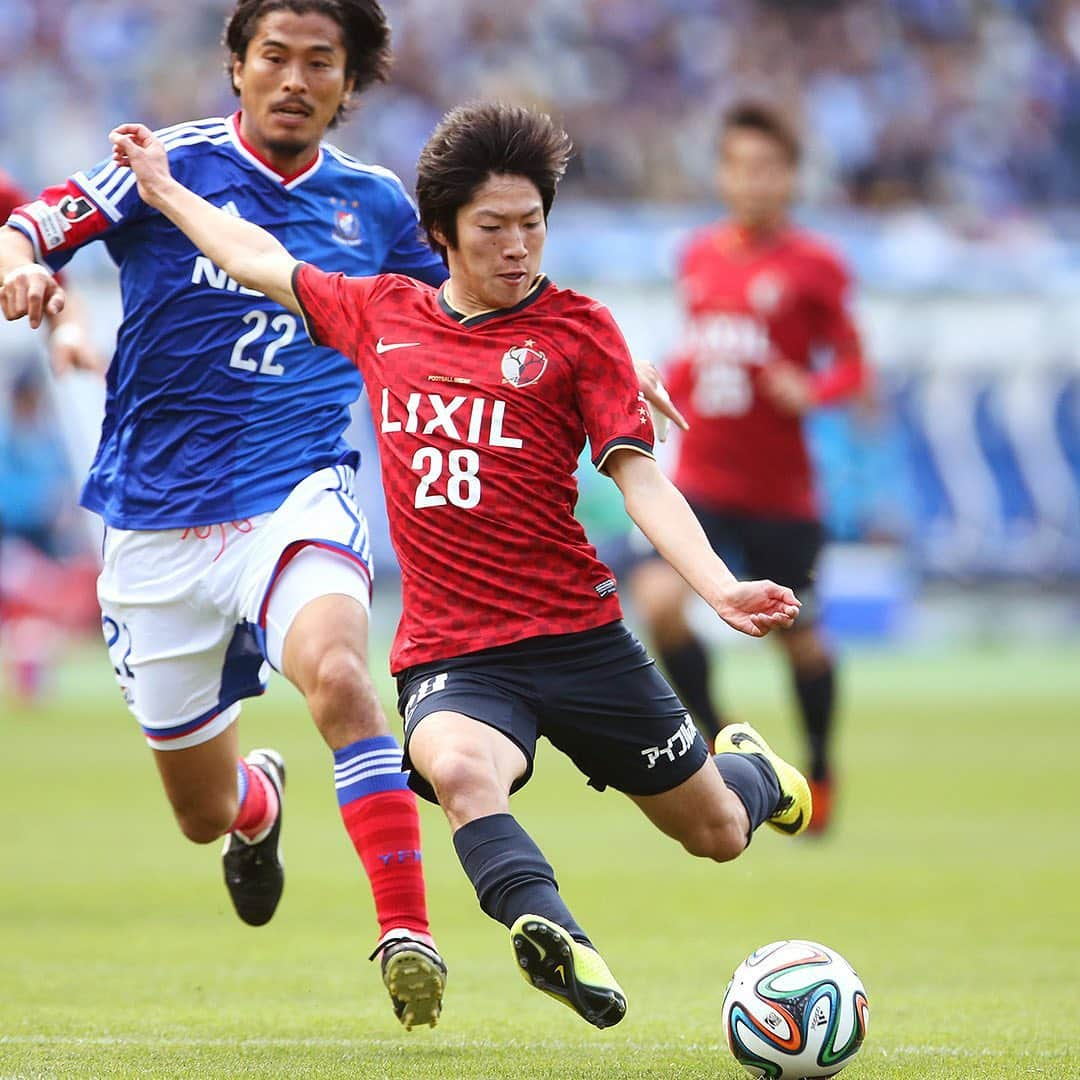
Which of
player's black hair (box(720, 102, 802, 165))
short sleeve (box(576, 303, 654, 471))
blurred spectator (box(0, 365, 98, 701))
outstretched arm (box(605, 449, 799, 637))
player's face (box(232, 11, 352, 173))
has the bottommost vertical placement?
blurred spectator (box(0, 365, 98, 701))

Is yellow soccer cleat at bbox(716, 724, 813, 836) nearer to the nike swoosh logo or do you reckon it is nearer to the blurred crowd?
the nike swoosh logo

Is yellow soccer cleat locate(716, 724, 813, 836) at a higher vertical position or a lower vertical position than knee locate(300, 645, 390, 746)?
lower

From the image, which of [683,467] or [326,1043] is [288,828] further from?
[326,1043]

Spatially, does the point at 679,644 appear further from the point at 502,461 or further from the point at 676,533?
the point at 676,533

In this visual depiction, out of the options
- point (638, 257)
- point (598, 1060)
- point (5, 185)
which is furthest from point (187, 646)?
point (638, 257)

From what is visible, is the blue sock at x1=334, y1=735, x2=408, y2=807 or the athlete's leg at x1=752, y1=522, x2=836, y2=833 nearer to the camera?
the blue sock at x1=334, y1=735, x2=408, y2=807

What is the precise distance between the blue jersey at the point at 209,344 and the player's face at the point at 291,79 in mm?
113

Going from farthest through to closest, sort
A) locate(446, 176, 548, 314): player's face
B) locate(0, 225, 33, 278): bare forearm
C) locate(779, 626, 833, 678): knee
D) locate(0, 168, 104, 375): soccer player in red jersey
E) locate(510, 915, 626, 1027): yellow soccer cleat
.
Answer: locate(779, 626, 833, 678): knee → locate(0, 168, 104, 375): soccer player in red jersey → locate(0, 225, 33, 278): bare forearm → locate(446, 176, 548, 314): player's face → locate(510, 915, 626, 1027): yellow soccer cleat

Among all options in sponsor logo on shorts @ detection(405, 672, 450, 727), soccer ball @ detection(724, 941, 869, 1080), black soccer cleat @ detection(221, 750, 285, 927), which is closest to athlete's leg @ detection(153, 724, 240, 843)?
black soccer cleat @ detection(221, 750, 285, 927)

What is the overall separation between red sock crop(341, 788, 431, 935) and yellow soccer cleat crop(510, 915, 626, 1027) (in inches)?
32.9

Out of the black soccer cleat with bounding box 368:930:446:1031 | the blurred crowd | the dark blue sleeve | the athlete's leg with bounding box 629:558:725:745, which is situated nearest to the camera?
the black soccer cleat with bounding box 368:930:446:1031

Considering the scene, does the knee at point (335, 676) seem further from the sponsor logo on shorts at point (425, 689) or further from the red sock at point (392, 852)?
the sponsor logo on shorts at point (425, 689)

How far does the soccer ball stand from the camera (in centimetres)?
444

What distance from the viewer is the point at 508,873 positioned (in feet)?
14.5
